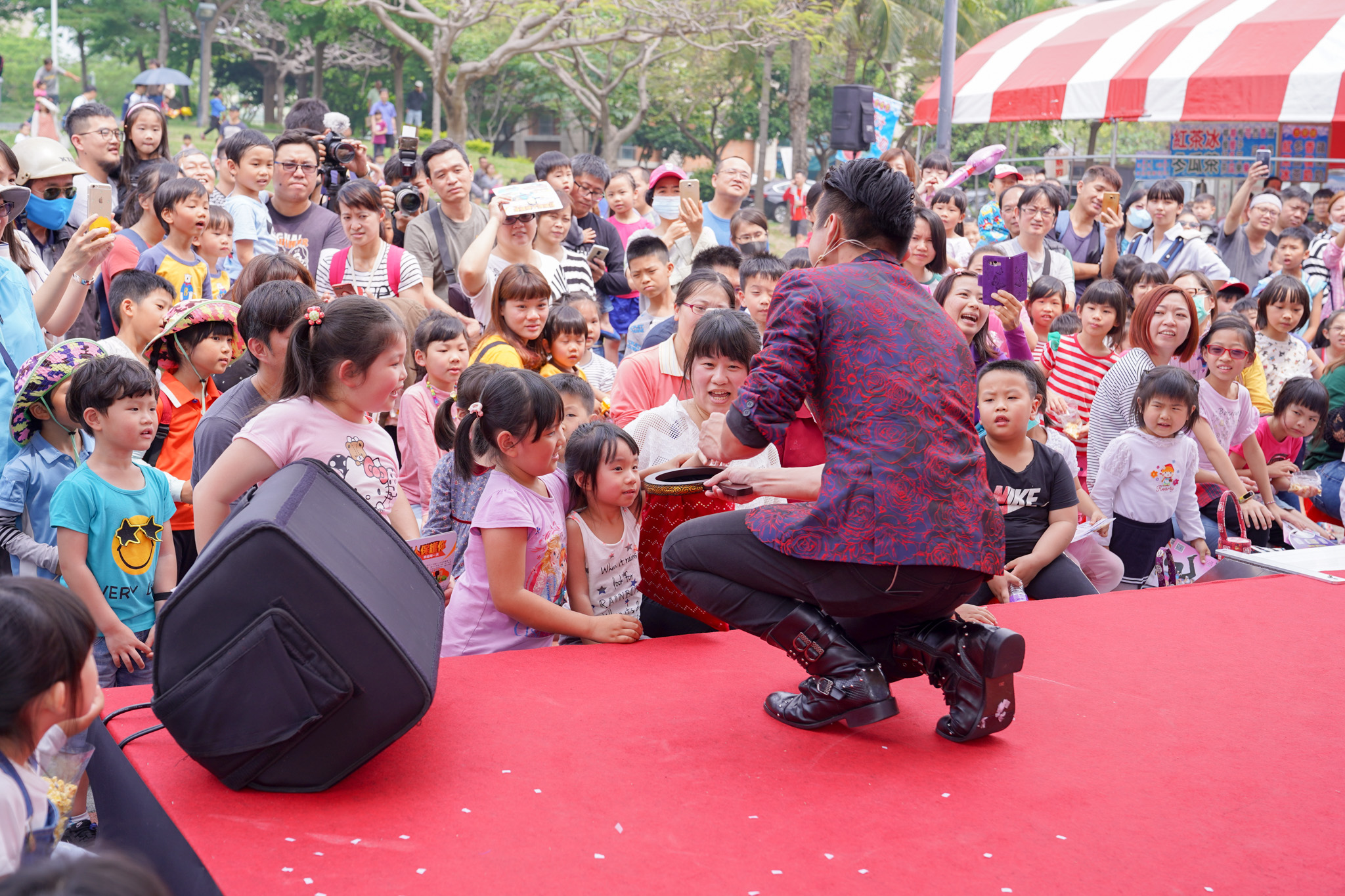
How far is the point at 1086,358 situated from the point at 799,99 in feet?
56.8

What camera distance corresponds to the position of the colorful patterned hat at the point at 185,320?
3.23 m

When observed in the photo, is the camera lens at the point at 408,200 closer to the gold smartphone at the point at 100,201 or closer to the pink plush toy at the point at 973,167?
the gold smartphone at the point at 100,201

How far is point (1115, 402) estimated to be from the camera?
4309mm

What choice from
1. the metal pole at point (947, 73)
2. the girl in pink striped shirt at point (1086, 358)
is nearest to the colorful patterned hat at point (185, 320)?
the girl in pink striped shirt at point (1086, 358)

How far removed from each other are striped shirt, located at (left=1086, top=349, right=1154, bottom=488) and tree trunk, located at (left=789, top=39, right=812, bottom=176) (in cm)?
1663

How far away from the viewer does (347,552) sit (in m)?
2.02

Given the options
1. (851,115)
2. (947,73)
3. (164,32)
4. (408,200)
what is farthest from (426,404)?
(164,32)

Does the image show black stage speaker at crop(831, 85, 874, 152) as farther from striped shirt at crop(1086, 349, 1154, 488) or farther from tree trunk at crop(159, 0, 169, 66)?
tree trunk at crop(159, 0, 169, 66)

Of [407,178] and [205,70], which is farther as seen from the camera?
[205,70]

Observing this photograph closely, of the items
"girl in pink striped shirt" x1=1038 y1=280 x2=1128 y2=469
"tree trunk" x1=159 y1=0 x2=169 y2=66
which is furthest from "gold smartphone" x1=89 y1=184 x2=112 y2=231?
"tree trunk" x1=159 y1=0 x2=169 y2=66

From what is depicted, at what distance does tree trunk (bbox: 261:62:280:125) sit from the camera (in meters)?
28.8

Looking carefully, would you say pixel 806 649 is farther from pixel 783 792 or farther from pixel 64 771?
pixel 64 771

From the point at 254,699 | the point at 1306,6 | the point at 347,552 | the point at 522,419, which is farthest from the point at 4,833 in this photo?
the point at 1306,6

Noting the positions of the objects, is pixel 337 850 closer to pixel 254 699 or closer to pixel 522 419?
pixel 254 699
